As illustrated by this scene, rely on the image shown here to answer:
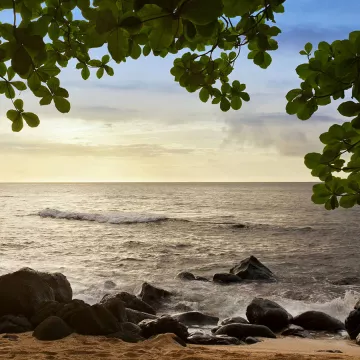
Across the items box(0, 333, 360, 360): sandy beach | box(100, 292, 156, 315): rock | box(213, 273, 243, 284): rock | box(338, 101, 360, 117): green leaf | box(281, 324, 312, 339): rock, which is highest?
box(338, 101, 360, 117): green leaf

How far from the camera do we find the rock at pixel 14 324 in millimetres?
8047

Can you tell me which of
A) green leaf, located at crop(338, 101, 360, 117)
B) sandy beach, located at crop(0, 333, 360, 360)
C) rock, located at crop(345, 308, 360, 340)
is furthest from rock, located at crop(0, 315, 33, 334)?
green leaf, located at crop(338, 101, 360, 117)

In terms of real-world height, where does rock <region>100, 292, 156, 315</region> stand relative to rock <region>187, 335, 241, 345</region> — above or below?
below

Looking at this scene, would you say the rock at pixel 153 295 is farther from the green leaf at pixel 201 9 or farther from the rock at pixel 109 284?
the green leaf at pixel 201 9

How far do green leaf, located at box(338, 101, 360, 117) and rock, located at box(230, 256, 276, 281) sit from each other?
15858 mm

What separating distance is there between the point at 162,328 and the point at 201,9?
25.1 feet

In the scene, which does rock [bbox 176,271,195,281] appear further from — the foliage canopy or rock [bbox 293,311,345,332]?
the foliage canopy

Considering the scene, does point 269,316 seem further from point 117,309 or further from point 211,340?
point 117,309

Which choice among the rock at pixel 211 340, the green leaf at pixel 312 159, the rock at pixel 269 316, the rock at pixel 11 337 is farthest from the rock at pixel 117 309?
the green leaf at pixel 312 159

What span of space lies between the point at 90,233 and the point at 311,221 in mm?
24186

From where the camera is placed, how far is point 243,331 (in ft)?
31.4

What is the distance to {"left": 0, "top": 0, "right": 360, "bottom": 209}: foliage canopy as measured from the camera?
5.03ft

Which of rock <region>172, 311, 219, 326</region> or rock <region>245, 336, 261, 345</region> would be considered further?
rock <region>172, 311, 219, 326</region>

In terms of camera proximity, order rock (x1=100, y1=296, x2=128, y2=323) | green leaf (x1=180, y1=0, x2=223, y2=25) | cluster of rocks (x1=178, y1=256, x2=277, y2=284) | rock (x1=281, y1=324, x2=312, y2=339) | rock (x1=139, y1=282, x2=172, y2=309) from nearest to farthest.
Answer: green leaf (x1=180, y1=0, x2=223, y2=25)
rock (x1=100, y1=296, x2=128, y2=323)
rock (x1=281, y1=324, x2=312, y2=339)
rock (x1=139, y1=282, x2=172, y2=309)
cluster of rocks (x1=178, y1=256, x2=277, y2=284)
